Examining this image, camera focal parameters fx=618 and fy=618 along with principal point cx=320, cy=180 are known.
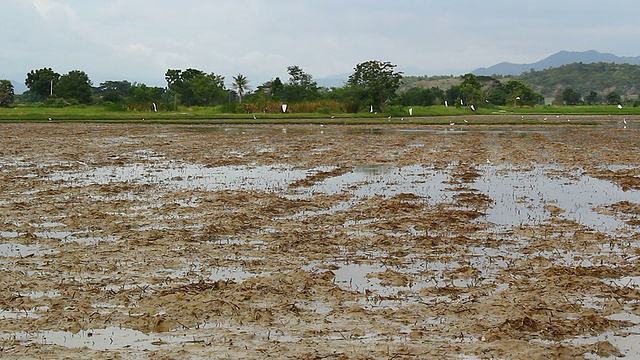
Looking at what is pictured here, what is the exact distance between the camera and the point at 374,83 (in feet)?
194

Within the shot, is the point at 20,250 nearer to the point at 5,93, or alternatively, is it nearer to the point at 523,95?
the point at 5,93

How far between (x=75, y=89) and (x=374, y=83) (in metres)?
41.4

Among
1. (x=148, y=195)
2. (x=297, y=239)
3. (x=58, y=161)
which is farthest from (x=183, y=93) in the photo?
(x=297, y=239)

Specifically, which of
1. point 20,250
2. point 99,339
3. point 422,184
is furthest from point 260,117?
point 99,339

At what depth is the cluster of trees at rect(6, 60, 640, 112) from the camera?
199ft

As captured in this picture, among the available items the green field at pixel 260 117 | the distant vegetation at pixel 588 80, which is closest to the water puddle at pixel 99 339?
the green field at pixel 260 117

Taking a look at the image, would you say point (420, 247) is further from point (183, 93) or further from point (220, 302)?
point (183, 93)

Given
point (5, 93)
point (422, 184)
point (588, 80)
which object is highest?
point (588, 80)

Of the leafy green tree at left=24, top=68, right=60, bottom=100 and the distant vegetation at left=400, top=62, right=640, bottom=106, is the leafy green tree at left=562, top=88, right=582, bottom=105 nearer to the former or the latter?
the distant vegetation at left=400, top=62, right=640, bottom=106

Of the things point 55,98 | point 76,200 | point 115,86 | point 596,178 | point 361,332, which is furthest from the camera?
point 115,86

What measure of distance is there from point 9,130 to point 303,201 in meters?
32.1

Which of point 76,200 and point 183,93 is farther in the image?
point 183,93

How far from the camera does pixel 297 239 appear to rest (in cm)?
1019

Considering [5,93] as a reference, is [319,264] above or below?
below
